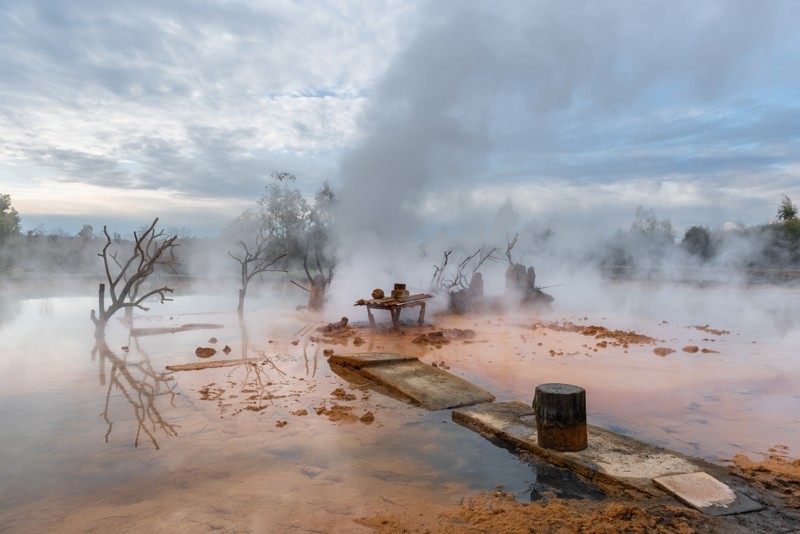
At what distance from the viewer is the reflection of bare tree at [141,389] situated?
17.6 ft

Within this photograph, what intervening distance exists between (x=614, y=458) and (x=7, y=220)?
36614mm

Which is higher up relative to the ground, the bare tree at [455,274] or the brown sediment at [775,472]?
the bare tree at [455,274]

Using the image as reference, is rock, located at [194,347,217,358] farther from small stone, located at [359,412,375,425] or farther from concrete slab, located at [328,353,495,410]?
small stone, located at [359,412,375,425]

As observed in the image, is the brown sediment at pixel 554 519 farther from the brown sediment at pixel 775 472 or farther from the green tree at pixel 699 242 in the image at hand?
the green tree at pixel 699 242

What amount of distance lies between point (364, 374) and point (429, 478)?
145 inches

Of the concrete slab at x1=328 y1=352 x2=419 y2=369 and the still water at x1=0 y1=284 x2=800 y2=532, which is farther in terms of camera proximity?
the concrete slab at x1=328 y1=352 x2=419 y2=369

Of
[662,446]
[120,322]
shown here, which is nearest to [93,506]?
[662,446]

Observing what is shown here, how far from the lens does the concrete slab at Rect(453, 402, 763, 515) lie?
393 centimetres

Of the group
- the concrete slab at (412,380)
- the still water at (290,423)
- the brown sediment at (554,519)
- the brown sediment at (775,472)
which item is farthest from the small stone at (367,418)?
the brown sediment at (775,472)

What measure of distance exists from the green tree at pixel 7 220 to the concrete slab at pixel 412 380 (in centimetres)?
3075

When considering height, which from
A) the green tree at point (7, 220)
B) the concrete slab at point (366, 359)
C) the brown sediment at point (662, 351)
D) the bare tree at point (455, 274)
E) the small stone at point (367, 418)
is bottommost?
the small stone at point (367, 418)

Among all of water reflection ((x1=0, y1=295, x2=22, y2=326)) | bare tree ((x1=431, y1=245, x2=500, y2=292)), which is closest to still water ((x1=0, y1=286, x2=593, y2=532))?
water reflection ((x1=0, y1=295, x2=22, y2=326))

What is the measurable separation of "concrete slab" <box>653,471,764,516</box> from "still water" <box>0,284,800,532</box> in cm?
61

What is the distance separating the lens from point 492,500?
12.5 ft
